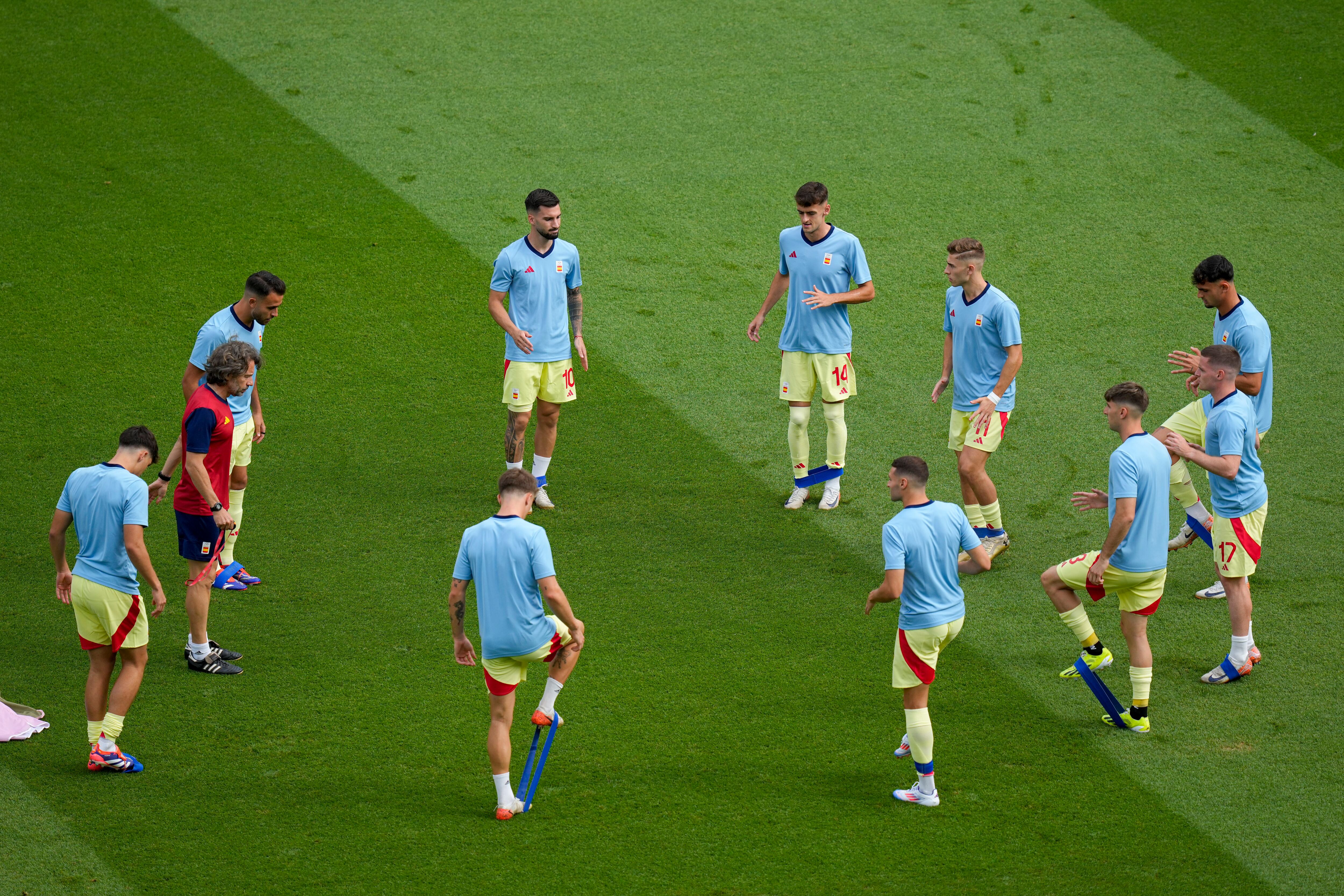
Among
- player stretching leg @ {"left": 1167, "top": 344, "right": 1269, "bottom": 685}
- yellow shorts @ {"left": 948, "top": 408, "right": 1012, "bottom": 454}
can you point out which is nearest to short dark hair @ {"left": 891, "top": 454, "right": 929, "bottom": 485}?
player stretching leg @ {"left": 1167, "top": 344, "right": 1269, "bottom": 685}

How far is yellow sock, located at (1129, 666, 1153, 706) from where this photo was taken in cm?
709

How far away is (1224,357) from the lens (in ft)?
24.0

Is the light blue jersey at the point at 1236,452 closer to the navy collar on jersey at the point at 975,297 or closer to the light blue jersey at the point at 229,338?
the navy collar on jersey at the point at 975,297

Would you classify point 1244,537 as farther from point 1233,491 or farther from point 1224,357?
point 1224,357

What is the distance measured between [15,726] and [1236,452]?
22.9 ft

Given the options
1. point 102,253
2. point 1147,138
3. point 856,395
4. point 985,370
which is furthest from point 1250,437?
point 102,253

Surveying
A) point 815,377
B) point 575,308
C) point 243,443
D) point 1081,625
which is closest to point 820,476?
point 815,377

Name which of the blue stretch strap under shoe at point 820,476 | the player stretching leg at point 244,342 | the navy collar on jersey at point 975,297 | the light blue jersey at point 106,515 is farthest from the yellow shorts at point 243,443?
the navy collar on jersey at point 975,297

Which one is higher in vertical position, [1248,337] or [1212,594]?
[1248,337]

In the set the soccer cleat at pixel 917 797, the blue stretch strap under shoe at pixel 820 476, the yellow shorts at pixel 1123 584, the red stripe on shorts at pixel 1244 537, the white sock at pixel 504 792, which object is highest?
the red stripe on shorts at pixel 1244 537

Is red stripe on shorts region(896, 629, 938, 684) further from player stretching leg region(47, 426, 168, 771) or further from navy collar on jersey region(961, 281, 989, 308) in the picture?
player stretching leg region(47, 426, 168, 771)

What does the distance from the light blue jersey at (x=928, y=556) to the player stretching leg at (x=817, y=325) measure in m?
3.42

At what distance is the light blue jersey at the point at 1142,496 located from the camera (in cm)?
683

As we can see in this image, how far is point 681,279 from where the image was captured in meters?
13.2
